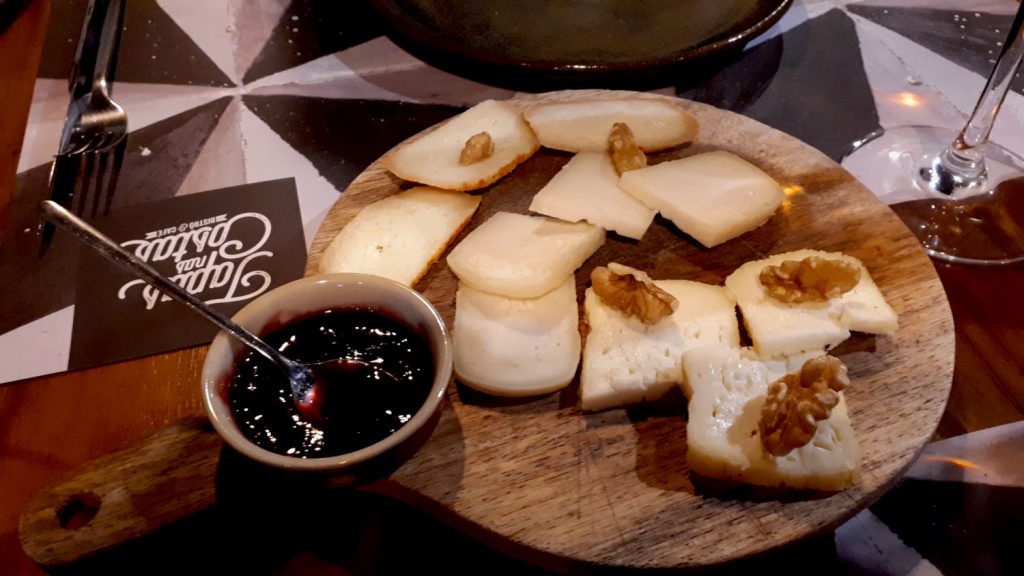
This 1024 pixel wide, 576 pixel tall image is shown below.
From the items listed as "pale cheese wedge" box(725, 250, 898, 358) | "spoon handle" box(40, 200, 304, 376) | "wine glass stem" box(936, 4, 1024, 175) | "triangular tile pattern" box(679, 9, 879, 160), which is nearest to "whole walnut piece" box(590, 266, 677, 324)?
"pale cheese wedge" box(725, 250, 898, 358)

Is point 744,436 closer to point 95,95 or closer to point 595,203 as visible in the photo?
point 595,203

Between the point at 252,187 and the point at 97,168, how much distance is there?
373 mm

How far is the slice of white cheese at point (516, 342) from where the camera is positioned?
103cm

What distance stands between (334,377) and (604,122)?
779 mm

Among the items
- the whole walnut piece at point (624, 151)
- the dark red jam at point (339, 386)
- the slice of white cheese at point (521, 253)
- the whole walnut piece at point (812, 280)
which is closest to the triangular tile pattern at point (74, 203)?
the dark red jam at point (339, 386)

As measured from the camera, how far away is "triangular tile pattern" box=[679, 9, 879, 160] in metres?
1.58

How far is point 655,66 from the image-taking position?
1491mm

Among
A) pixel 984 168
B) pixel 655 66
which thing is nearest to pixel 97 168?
pixel 655 66

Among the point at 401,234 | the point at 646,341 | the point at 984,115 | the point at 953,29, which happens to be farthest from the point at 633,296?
the point at 953,29

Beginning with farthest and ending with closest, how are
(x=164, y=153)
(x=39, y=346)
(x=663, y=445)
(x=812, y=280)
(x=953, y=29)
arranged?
(x=953, y=29) → (x=164, y=153) → (x=39, y=346) → (x=812, y=280) → (x=663, y=445)

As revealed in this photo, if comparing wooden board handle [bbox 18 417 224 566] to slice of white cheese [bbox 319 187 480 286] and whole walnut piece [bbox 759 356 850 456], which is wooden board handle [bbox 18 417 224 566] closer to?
slice of white cheese [bbox 319 187 480 286]

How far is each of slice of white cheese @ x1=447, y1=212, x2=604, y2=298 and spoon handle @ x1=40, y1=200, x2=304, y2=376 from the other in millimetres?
360

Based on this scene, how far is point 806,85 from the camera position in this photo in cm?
168

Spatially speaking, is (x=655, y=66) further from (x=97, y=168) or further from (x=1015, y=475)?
(x=97, y=168)
